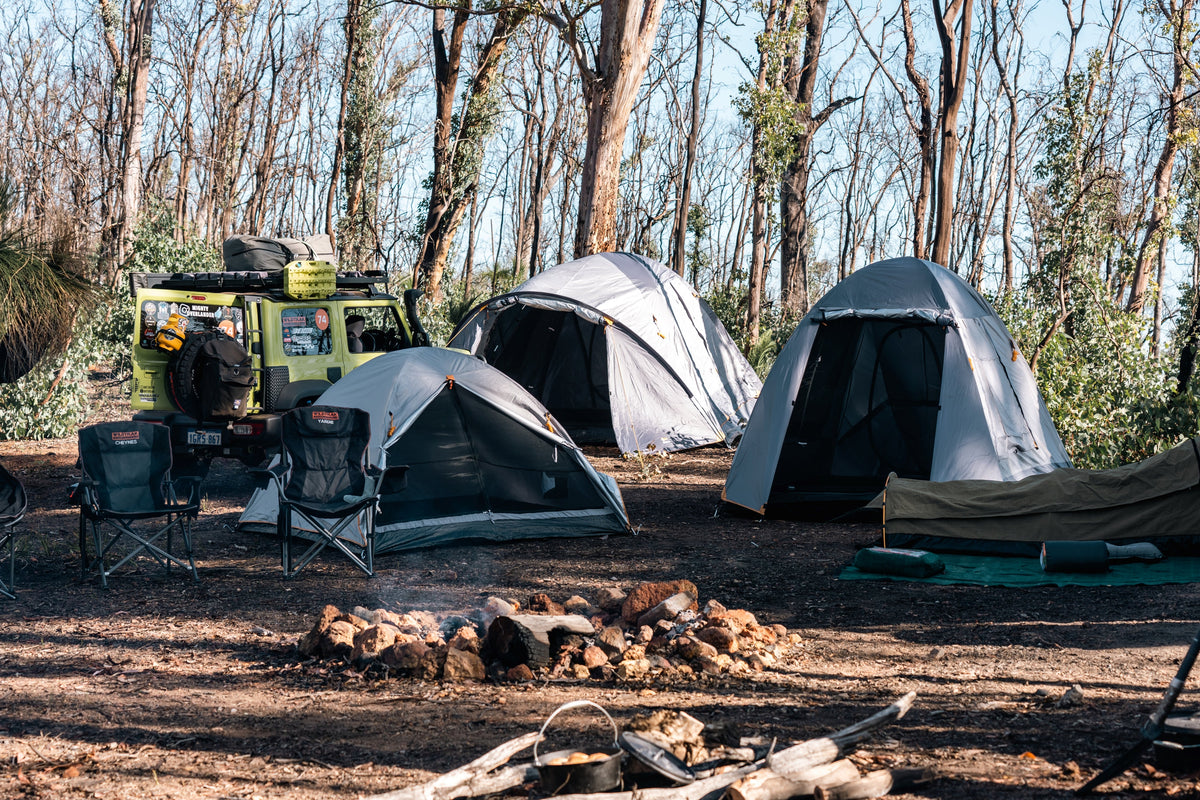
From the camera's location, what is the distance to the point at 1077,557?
6.47 m

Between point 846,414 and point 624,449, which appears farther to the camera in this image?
point 624,449

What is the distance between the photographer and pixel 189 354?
841cm

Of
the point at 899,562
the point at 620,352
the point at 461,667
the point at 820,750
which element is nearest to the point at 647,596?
the point at 461,667

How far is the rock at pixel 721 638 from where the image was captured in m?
4.84

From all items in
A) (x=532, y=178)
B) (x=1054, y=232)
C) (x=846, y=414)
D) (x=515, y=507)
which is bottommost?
(x=515, y=507)

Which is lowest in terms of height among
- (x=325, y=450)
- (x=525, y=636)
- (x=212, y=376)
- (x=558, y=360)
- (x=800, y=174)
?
(x=525, y=636)

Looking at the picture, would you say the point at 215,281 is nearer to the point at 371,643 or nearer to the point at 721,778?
the point at 371,643

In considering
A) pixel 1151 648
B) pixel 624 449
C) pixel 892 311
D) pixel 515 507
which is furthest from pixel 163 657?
pixel 624 449

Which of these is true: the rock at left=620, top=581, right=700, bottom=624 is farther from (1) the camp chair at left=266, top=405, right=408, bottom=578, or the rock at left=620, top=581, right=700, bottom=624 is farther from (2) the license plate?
(2) the license plate

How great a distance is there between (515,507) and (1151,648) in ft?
14.0

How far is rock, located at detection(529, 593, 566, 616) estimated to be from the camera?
5.35 meters

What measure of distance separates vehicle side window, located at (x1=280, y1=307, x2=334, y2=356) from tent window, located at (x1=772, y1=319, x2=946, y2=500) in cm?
424

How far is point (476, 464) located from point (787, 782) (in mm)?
4816

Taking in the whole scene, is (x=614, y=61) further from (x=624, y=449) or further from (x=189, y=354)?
(x=189, y=354)
